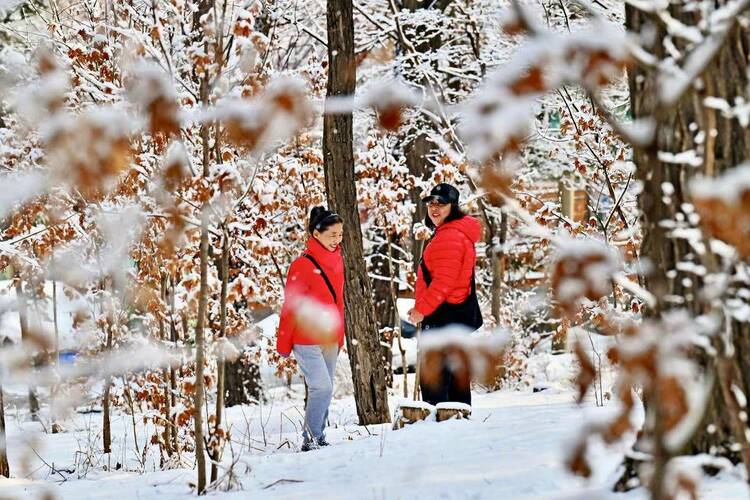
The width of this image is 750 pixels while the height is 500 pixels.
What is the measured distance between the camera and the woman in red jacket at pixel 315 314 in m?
6.47

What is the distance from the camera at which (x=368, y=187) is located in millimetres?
9625

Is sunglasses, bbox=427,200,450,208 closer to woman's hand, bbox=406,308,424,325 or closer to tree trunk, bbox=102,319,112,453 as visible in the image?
woman's hand, bbox=406,308,424,325

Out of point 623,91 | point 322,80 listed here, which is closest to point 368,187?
point 322,80

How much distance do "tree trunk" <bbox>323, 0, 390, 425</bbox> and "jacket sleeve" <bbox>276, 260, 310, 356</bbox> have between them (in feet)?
4.41

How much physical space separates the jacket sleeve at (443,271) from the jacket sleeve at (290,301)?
0.85m

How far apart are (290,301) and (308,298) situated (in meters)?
0.13

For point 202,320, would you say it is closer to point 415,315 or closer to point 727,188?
point 415,315

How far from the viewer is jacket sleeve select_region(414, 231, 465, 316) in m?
6.66

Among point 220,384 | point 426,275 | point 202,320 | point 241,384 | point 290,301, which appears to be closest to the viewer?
point 202,320

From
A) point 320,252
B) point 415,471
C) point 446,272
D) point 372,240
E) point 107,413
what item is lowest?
point 415,471

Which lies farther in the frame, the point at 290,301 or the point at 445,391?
the point at 445,391

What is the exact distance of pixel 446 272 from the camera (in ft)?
21.9

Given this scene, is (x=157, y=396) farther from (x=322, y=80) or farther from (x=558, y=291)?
(x=558, y=291)

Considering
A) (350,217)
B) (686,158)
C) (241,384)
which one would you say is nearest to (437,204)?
(350,217)
